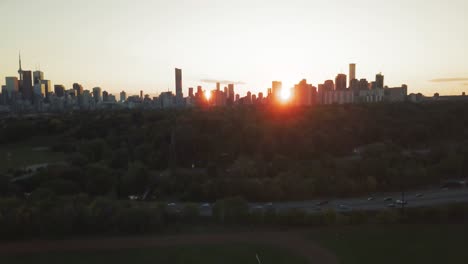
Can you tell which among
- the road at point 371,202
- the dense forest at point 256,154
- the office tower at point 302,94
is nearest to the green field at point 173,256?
the road at point 371,202

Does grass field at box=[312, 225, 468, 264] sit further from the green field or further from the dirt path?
the green field

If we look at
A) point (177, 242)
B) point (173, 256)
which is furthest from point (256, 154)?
point (173, 256)

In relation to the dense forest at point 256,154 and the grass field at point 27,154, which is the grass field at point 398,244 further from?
the grass field at point 27,154

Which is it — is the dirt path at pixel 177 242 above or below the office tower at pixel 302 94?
below

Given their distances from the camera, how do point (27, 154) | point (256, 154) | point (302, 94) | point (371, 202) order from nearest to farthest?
point (371, 202) < point (256, 154) < point (27, 154) < point (302, 94)

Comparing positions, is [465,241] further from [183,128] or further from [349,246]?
[183,128]

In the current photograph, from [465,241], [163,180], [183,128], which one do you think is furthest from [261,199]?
[183,128]

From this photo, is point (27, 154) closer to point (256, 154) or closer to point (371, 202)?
point (256, 154)

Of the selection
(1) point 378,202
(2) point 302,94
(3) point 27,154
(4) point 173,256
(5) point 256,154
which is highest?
(2) point 302,94
